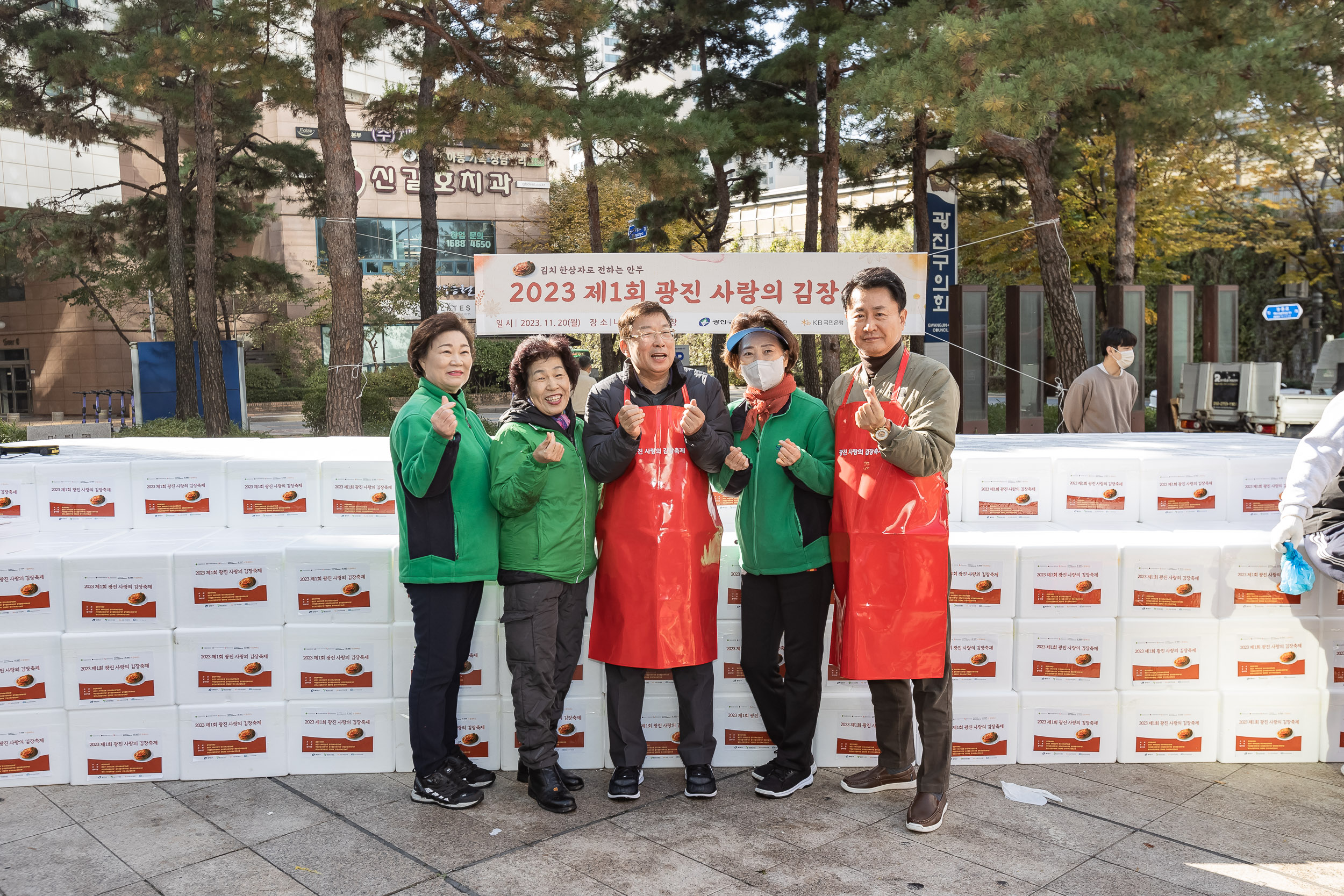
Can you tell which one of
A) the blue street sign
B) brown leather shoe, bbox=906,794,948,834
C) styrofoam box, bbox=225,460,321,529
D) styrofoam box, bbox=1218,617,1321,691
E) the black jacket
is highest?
the blue street sign

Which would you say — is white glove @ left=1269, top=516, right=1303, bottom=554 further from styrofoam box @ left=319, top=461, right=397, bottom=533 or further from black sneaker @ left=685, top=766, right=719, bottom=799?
styrofoam box @ left=319, top=461, right=397, bottom=533

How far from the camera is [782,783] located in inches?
150

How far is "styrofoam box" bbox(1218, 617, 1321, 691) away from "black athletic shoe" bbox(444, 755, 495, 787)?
3.07m

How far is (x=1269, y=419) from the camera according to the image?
14.6 meters

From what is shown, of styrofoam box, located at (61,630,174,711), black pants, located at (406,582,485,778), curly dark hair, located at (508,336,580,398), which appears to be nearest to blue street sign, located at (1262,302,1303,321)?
curly dark hair, located at (508,336,580,398)

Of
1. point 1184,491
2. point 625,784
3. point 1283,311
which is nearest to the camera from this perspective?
point 625,784

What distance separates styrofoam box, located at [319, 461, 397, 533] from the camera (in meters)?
4.42

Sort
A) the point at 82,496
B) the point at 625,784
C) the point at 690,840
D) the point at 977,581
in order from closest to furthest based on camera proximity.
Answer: the point at 690,840 → the point at 625,784 → the point at 977,581 → the point at 82,496

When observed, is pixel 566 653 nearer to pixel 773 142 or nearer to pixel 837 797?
pixel 837 797

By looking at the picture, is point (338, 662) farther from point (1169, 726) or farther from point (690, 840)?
point (1169, 726)

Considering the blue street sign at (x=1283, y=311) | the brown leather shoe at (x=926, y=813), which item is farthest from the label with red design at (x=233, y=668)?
the blue street sign at (x=1283, y=311)

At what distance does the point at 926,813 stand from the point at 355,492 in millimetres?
2760

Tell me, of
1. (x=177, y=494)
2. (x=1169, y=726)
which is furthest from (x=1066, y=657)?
(x=177, y=494)

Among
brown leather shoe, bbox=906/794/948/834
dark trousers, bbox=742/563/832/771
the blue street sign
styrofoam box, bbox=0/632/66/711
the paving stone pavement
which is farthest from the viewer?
the blue street sign
